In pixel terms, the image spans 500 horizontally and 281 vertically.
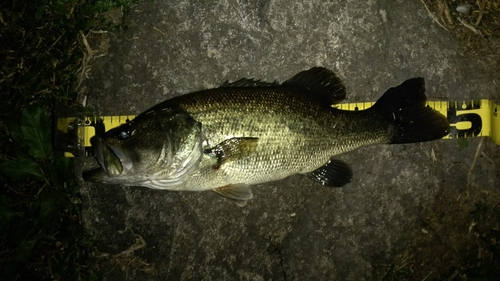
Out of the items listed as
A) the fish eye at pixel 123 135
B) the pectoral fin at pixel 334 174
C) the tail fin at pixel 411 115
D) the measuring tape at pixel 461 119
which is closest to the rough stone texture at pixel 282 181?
the measuring tape at pixel 461 119

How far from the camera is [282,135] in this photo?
2.96 metres

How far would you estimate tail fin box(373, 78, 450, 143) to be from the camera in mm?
3146

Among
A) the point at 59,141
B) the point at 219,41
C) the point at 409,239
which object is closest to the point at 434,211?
the point at 409,239

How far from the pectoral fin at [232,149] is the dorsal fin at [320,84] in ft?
2.02

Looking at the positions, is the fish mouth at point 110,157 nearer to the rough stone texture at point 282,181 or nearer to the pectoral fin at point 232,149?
the pectoral fin at point 232,149

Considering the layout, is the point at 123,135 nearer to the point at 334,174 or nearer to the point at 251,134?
the point at 251,134

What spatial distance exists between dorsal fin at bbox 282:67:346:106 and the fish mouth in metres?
1.36

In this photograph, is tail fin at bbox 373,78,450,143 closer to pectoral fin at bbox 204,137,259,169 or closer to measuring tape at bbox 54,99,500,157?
measuring tape at bbox 54,99,500,157

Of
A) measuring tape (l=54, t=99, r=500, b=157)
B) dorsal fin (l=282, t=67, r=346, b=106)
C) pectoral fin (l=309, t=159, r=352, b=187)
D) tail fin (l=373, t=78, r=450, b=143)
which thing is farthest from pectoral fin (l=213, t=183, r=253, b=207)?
tail fin (l=373, t=78, r=450, b=143)

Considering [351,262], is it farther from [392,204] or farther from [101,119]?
[101,119]

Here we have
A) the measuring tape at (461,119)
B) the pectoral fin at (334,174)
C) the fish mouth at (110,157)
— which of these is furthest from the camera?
the measuring tape at (461,119)

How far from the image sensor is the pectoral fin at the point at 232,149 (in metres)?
2.84

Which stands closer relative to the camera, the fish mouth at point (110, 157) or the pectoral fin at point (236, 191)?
the fish mouth at point (110, 157)

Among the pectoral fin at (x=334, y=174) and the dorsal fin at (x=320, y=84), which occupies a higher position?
the dorsal fin at (x=320, y=84)
